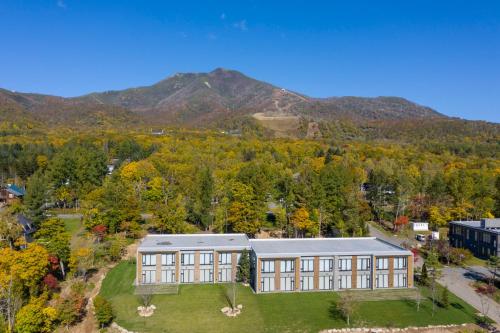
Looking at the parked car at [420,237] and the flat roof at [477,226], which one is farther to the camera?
the parked car at [420,237]

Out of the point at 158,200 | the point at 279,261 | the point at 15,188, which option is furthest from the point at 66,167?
the point at 279,261

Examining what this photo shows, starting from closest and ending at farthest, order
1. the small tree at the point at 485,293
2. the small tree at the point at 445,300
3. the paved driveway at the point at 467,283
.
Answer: the small tree at the point at 445,300, the paved driveway at the point at 467,283, the small tree at the point at 485,293

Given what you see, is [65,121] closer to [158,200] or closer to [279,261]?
[158,200]

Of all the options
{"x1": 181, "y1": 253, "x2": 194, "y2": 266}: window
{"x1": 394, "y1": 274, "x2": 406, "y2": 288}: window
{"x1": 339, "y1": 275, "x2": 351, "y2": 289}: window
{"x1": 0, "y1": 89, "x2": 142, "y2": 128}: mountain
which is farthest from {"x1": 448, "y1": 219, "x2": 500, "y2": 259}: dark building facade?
{"x1": 0, "y1": 89, "x2": 142, "y2": 128}: mountain

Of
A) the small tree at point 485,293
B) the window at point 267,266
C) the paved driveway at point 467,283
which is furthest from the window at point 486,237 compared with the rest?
the window at point 267,266

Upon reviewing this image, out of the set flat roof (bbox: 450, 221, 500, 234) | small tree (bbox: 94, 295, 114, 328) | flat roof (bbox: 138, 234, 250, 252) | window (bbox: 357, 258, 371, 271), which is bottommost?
small tree (bbox: 94, 295, 114, 328)

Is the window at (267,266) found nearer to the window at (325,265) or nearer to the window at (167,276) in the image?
the window at (325,265)

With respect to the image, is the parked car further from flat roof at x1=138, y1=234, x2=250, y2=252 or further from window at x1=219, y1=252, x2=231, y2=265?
window at x1=219, y1=252, x2=231, y2=265
